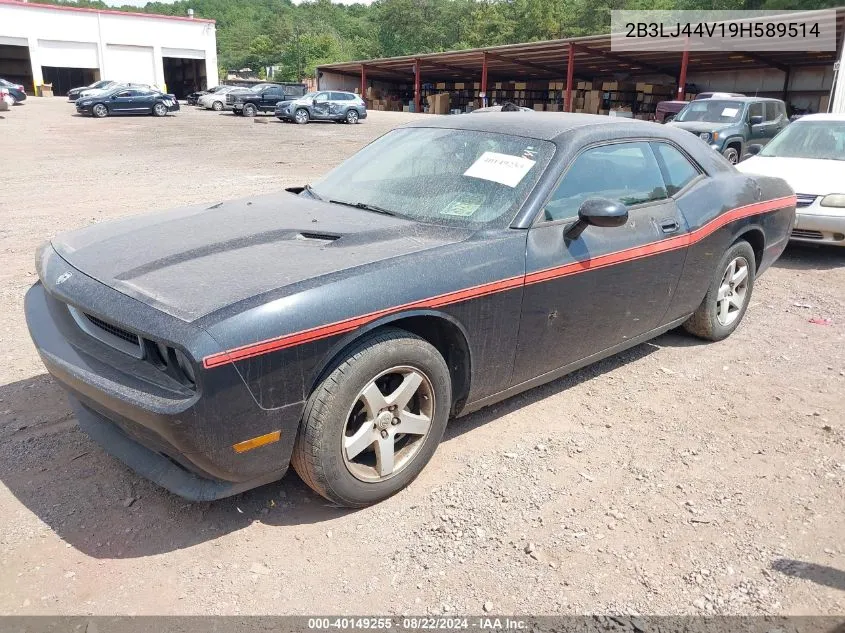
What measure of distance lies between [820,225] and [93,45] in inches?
2047

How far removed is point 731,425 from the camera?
3730 mm

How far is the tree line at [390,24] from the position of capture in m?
55.1

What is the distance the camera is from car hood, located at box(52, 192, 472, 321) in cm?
258

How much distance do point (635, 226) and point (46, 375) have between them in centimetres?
354

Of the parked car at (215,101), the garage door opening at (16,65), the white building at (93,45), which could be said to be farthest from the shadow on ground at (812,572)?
the garage door opening at (16,65)

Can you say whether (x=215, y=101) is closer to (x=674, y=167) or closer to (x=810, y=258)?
(x=810, y=258)

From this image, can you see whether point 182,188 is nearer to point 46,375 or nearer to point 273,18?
point 46,375

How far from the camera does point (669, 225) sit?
3.98 meters

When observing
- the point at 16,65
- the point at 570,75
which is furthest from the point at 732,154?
the point at 16,65

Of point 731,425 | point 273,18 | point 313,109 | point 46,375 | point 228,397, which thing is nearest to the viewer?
point 228,397

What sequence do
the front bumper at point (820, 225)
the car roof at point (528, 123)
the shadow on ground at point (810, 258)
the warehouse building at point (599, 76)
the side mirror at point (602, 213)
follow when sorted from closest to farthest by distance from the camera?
the side mirror at point (602, 213) → the car roof at point (528, 123) → the front bumper at point (820, 225) → the shadow on ground at point (810, 258) → the warehouse building at point (599, 76)

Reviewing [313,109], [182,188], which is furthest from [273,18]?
[182,188]

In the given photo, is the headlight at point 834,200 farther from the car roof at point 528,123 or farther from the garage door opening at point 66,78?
the garage door opening at point 66,78

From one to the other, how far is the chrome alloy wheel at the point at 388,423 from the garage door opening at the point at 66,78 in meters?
54.3
